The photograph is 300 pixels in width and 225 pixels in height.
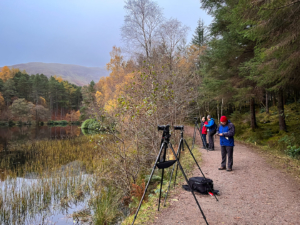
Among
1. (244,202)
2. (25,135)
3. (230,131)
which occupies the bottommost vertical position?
(25,135)

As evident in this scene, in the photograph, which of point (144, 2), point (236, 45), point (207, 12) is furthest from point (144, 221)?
point (144, 2)

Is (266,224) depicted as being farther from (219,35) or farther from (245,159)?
(219,35)

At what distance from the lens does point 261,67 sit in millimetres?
6711

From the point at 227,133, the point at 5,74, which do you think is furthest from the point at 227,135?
the point at 5,74

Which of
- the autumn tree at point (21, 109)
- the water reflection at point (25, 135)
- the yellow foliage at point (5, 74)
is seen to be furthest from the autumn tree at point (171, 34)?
the yellow foliage at point (5, 74)

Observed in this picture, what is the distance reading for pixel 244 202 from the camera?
A: 4391 millimetres

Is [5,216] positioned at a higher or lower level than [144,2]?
lower

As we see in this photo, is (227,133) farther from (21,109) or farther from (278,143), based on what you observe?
(21,109)

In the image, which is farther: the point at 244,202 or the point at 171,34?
the point at 171,34

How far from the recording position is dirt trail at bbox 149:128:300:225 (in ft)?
12.1

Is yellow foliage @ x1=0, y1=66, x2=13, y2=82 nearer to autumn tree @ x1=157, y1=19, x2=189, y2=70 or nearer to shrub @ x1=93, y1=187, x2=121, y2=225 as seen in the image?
autumn tree @ x1=157, y1=19, x2=189, y2=70

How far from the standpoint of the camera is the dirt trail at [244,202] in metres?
3.68

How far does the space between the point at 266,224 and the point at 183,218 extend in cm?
152

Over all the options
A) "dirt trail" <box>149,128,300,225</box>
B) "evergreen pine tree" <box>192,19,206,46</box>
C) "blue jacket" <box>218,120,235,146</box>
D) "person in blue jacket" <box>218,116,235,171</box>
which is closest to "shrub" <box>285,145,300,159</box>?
"dirt trail" <box>149,128,300,225</box>
